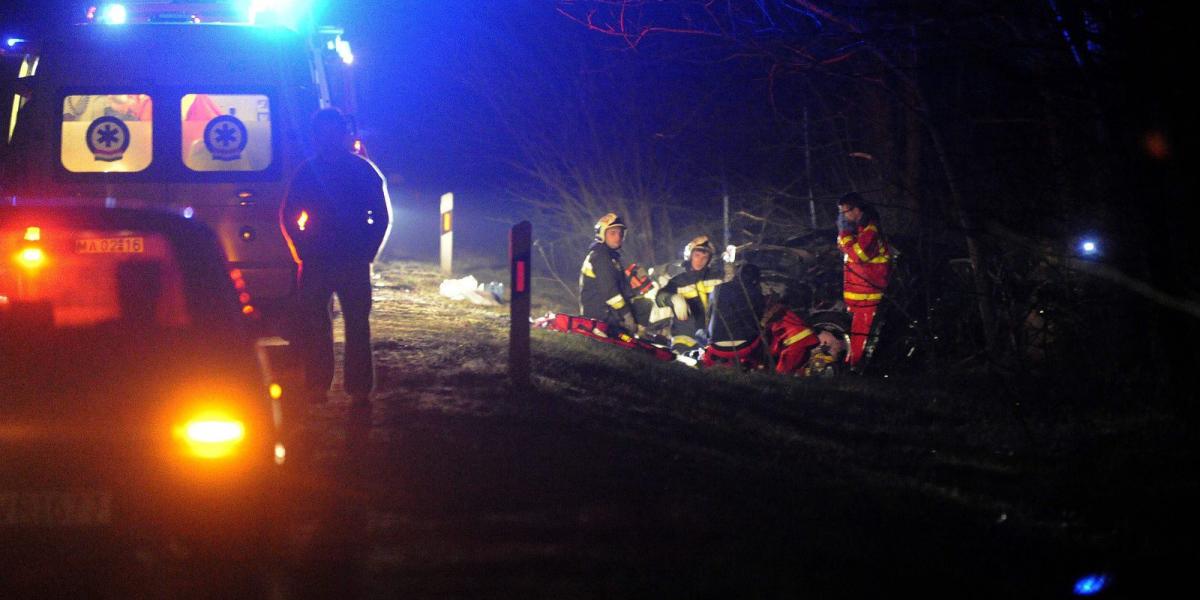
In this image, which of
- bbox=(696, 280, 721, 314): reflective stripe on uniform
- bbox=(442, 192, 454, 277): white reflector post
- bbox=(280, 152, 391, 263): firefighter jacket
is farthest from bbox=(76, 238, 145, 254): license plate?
bbox=(442, 192, 454, 277): white reflector post

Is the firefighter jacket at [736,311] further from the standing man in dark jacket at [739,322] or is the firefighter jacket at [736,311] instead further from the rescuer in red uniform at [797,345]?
the rescuer in red uniform at [797,345]

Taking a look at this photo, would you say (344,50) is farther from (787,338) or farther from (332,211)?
(787,338)

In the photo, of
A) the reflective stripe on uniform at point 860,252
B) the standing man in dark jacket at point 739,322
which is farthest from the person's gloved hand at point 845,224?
the standing man in dark jacket at point 739,322

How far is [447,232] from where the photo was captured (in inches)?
699

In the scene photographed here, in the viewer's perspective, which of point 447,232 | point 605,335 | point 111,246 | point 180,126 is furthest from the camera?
point 447,232

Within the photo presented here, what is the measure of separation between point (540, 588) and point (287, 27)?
5.62 meters

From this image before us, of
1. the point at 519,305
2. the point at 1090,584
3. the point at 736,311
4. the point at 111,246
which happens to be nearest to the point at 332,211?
the point at 519,305

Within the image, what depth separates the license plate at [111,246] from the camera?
5.07 metres

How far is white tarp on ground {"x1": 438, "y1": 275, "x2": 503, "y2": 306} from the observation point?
1534 centimetres

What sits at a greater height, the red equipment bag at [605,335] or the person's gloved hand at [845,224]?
the person's gloved hand at [845,224]

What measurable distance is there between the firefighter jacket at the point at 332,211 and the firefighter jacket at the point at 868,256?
5.10 metres

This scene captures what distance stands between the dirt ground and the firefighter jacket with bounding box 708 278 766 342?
2.42m

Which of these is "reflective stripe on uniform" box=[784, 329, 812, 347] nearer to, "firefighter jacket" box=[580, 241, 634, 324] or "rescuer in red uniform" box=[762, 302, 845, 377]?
"rescuer in red uniform" box=[762, 302, 845, 377]

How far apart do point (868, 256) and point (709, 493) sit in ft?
18.6
